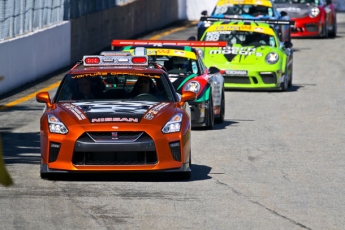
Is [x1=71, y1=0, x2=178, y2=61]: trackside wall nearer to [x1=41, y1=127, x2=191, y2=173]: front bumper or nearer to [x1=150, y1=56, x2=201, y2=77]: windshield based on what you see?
[x1=150, y1=56, x2=201, y2=77]: windshield

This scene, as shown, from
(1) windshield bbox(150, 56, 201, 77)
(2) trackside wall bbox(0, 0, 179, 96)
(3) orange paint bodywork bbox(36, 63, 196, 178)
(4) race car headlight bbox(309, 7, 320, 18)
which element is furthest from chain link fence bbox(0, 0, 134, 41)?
(3) orange paint bodywork bbox(36, 63, 196, 178)

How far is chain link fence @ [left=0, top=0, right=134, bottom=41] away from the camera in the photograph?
65.6 feet

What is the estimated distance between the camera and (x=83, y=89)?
10.5 metres

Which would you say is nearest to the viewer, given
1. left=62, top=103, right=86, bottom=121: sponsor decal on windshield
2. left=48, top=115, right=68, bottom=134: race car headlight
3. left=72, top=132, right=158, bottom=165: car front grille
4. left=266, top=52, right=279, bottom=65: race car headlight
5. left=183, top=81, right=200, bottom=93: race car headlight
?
left=72, top=132, right=158, bottom=165: car front grille

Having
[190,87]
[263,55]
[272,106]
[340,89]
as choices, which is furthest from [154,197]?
[340,89]

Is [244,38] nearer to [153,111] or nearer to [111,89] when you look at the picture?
[111,89]

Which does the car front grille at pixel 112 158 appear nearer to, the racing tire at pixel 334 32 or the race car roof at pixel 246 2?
the race car roof at pixel 246 2

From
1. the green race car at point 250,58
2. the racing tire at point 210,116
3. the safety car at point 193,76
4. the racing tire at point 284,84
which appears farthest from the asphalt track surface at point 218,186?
the racing tire at point 284,84

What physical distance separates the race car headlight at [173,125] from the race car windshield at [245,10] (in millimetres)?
17301

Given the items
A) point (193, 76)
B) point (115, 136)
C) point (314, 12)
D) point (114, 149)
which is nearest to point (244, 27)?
point (193, 76)

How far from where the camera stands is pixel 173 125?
960 cm

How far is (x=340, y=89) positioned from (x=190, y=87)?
7.85 m

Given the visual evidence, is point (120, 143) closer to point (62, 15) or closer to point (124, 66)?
point (124, 66)

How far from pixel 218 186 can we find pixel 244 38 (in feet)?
37.1
